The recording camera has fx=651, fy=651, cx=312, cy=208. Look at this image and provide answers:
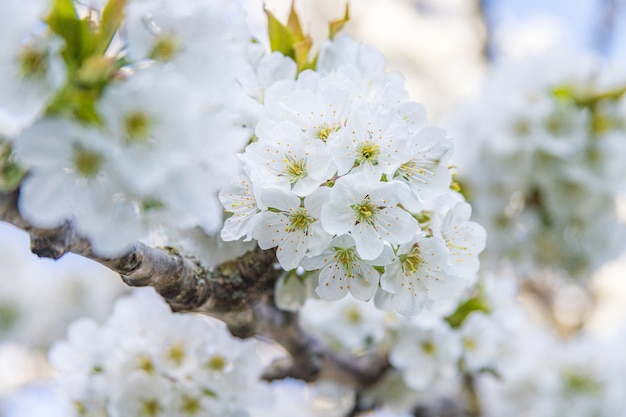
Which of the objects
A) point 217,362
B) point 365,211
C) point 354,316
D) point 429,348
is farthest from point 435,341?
point 365,211

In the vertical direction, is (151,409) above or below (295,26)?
below

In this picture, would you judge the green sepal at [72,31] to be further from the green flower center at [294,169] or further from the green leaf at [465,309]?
the green leaf at [465,309]

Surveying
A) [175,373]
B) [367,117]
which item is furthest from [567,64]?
[175,373]

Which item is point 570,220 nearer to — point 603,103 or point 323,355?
point 603,103

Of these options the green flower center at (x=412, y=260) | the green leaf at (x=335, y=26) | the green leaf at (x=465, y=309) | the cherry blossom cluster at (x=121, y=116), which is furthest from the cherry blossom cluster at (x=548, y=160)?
the cherry blossom cluster at (x=121, y=116)

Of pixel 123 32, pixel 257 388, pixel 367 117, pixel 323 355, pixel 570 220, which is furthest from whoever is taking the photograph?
pixel 570 220

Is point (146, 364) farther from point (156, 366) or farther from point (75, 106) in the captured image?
point (75, 106)

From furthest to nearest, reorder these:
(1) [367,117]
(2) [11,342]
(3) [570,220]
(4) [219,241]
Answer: (2) [11,342] → (3) [570,220] → (4) [219,241] → (1) [367,117]

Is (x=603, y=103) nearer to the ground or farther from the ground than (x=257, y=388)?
farther from the ground
